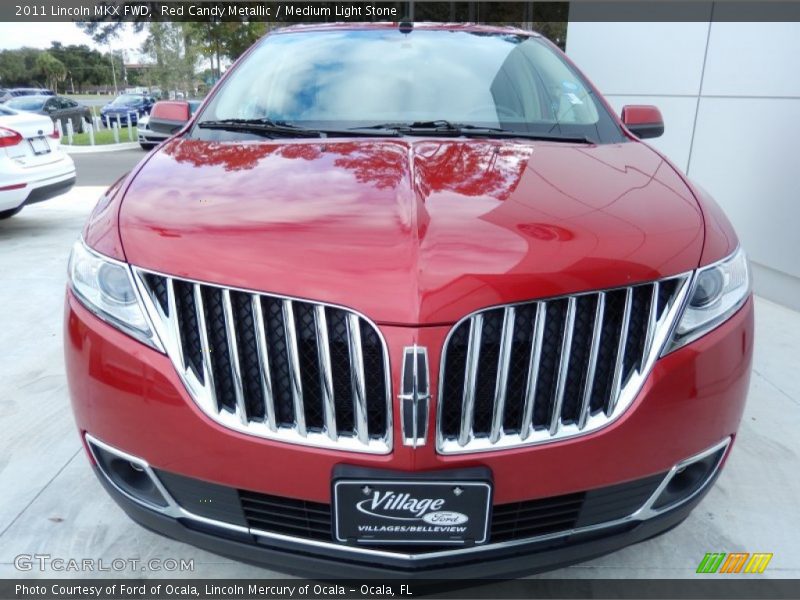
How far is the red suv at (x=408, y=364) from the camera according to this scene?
1.35 metres

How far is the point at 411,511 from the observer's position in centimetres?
139

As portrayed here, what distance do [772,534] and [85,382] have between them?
7.07 feet

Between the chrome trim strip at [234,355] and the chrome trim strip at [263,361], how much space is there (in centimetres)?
5

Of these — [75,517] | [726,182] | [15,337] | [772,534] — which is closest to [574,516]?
[772,534]

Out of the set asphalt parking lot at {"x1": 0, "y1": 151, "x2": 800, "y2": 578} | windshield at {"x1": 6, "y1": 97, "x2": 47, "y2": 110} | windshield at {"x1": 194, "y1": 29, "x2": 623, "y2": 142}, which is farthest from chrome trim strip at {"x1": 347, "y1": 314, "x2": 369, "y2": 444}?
windshield at {"x1": 6, "y1": 97, "x2": 47, "y2": 110}

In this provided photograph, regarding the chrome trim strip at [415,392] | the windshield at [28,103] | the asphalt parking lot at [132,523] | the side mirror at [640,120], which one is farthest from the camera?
the windshield at [28,103]

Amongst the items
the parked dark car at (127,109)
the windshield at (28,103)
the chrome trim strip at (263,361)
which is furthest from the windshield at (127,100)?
the chrome trim strip at (263,361)

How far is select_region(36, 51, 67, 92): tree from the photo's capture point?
57.5 meters

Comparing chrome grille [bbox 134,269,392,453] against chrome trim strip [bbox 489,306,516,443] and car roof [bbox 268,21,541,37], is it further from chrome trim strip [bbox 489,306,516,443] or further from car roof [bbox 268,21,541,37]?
car roof [bbox 268,21,541,37]

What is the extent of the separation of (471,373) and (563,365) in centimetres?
22

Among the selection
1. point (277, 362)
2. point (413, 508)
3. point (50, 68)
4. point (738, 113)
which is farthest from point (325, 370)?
point (50, 68)

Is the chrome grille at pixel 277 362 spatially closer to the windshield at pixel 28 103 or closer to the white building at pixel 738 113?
the white building at pixel 738 113

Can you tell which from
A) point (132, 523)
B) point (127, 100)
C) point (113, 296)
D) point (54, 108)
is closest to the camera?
point (113, 296)

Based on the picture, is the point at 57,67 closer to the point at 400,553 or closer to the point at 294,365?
the point at 294,365
